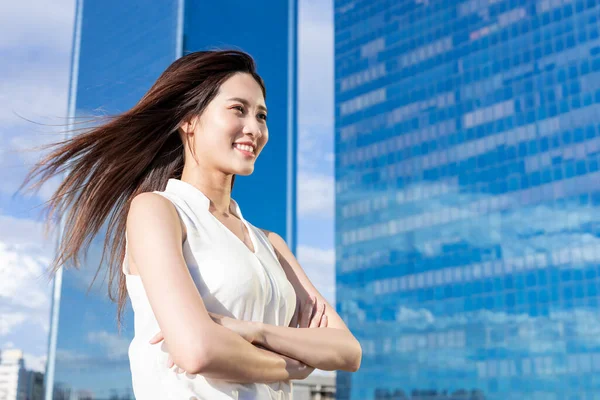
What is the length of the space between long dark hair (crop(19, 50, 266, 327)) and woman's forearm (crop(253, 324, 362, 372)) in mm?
587

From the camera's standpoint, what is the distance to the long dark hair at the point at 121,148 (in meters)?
2.16

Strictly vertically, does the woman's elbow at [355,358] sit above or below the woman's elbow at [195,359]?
above

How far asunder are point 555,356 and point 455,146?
49.9 ft

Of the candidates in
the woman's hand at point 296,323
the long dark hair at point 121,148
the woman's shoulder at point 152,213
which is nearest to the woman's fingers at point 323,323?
the woman's hand at point 296,323

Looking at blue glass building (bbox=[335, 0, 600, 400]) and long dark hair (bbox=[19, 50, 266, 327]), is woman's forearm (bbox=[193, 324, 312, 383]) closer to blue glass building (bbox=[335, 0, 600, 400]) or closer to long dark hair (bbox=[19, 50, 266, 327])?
long dark hair (bbox=[19, 50, 266, 327])

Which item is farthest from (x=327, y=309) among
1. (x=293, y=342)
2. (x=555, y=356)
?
(x=555, y=356)

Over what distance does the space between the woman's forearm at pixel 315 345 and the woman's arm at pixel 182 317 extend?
26mm

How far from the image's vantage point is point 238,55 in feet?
7.36

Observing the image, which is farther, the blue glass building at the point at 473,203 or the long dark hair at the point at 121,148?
the blue glass building at the point at 473,203

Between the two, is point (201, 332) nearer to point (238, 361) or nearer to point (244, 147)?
point (238, 361)

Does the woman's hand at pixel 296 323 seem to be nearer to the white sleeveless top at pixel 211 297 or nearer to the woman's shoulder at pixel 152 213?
the white sleeveless top at pixel 211 297

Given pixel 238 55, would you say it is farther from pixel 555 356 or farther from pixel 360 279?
pixel 360 279

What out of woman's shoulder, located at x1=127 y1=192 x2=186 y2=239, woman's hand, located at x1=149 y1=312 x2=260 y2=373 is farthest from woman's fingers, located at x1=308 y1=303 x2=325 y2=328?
woman's shoulder, located at x1=127 y1=192 x2=186 y2=239

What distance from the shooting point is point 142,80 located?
90.1ft
